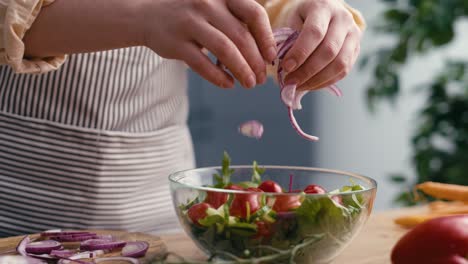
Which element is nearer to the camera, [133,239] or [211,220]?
[211,220]

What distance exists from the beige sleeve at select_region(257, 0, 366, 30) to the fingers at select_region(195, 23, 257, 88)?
0.34 meters

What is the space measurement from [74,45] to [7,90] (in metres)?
0.36

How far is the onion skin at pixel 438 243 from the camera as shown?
752 mm

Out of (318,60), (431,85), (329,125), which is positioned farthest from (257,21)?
(329,125)

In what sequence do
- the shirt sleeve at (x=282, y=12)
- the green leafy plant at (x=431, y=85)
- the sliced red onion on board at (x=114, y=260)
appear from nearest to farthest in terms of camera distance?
the sliced red onion on board at (x=114, y=260) < the shirt sleeve at (x=282, y=12) < the green leafy plant at (x=431, y=85)

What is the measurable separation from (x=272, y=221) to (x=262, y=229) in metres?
0.02

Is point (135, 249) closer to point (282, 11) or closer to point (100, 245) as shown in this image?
point (100, 245)

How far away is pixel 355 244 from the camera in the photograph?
1060mm

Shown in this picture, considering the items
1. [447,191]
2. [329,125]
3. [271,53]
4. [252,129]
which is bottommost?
[329,125]

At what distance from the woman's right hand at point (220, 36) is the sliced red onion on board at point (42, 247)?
31 centimetres

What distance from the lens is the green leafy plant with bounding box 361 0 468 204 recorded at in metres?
2.22

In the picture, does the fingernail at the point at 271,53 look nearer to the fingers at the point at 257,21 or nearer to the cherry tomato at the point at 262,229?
the fingers at the point at 257,21

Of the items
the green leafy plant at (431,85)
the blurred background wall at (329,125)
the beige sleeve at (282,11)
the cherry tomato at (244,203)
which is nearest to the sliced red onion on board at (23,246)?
the cherry tomato at (244,203)

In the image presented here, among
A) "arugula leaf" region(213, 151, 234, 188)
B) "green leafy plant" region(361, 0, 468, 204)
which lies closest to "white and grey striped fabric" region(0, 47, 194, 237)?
"arugula leaf" region(213, 151, 234, 188)
